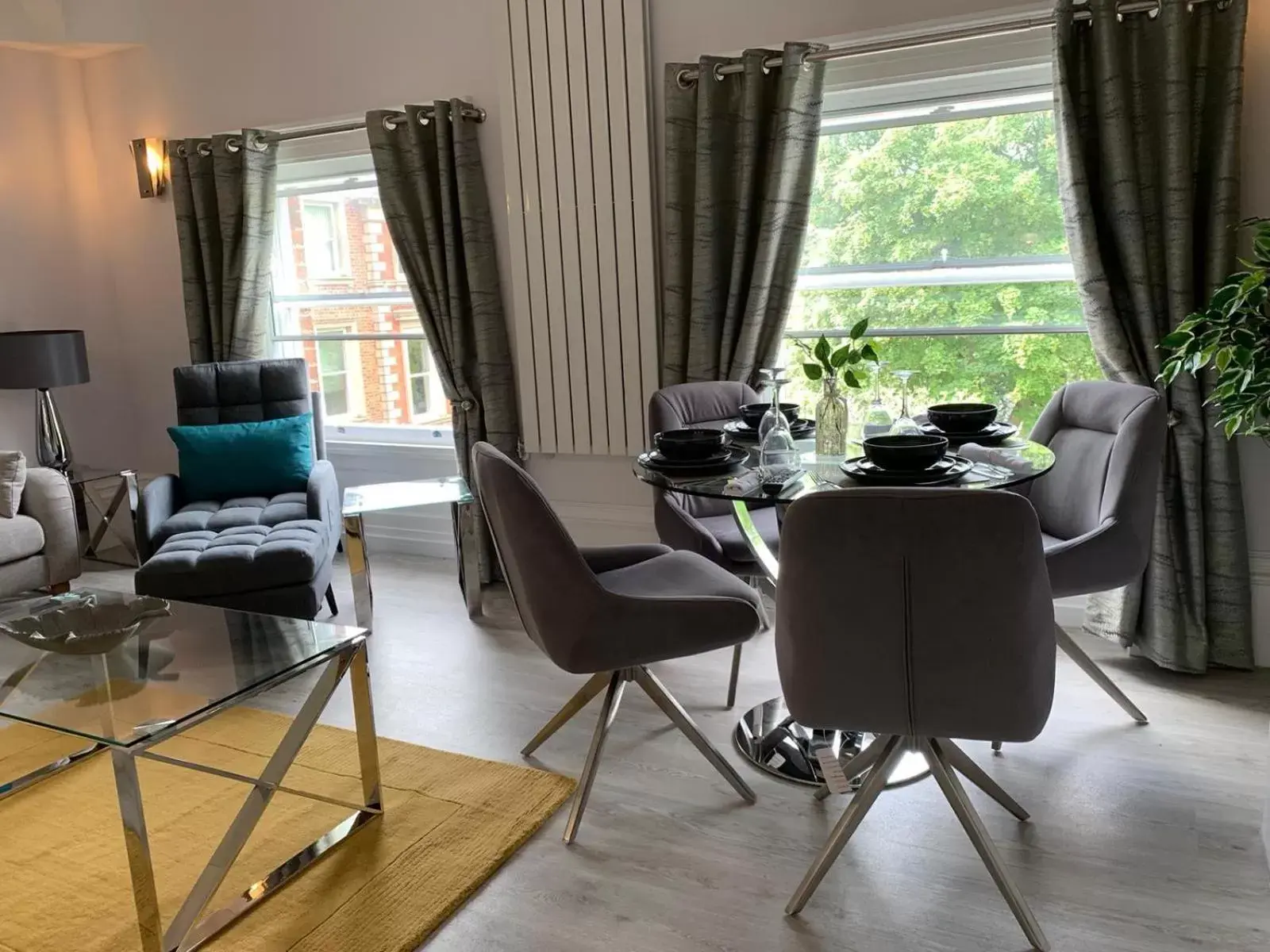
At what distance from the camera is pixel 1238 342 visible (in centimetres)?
248

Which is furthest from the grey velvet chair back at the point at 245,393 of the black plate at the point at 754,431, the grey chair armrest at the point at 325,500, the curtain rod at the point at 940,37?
the black plate at the point at 754,431

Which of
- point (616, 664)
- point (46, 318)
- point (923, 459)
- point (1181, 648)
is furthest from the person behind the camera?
point (46, 318)

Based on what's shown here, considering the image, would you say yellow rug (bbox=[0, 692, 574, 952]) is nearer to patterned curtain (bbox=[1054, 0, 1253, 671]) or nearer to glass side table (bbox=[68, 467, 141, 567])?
patterned curtain (bbox=[1054, 0, 1253, 671])

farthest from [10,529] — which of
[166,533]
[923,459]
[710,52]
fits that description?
[923,459]

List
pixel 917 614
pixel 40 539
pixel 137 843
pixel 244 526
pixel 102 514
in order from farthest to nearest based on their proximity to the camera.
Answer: pixel 102 514, pixel 40 539, pixel 244 526, pixel 137 843, pixel 917 614

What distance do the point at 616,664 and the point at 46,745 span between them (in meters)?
1.80

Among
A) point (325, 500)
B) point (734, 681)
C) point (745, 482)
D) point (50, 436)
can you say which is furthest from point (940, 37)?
point (50, 436)

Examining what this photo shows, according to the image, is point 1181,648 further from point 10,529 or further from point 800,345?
point 10,529

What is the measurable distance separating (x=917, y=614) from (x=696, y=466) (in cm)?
72

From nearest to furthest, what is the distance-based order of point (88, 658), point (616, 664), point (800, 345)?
point (616, 664) → point (88, 658) → point (800, 345)

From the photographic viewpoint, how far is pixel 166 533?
373 centimetres

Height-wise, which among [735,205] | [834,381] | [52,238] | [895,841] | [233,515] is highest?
[52,238]

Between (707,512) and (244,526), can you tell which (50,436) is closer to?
(244,526)

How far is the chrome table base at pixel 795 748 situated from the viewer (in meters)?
2.59
